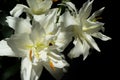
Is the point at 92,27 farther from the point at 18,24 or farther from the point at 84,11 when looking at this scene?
the point at 18,24

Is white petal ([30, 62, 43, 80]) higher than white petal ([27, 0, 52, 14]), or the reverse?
white petal ([27, 0, 52, 14])

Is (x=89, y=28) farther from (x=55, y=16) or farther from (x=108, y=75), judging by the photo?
(x=108, y=75)

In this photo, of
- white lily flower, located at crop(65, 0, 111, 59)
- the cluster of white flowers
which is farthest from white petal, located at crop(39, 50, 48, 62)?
white lily flower, located at crop(65, 0, 111, 59)

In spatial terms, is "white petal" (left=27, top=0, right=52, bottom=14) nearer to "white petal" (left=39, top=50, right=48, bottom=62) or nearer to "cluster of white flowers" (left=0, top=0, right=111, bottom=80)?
"cluster of white flowers" (left=0, top=0, right=111, bottom=80)

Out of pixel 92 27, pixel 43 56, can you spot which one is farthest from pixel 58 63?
pixel 92 27

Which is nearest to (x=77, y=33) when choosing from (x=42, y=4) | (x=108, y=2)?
(x=42, y=4)

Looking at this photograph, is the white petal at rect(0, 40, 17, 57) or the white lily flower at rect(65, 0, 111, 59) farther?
the white lily flower at rect(65, 0, 111, 59)

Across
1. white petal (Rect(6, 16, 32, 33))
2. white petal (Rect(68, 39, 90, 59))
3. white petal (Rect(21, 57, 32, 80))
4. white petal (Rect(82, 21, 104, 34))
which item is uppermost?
white petal (Rect(6, 16, 32, 33))

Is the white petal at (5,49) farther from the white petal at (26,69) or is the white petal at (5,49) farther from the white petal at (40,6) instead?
the white petal at (40,6)
